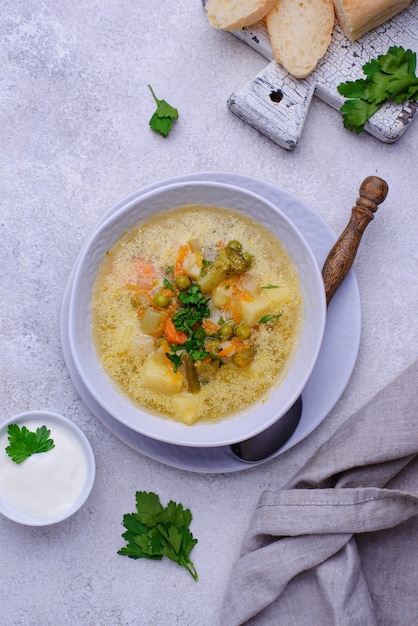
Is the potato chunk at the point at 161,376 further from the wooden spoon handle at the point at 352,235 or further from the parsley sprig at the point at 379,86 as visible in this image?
the parsley sprig at the point at 379,86

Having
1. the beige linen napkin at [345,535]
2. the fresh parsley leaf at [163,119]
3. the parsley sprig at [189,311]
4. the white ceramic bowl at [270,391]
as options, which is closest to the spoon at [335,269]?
the white ceramic bowl at [270,391]

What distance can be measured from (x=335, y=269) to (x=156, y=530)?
154 centimetres

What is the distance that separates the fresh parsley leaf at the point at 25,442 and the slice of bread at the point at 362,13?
244cm

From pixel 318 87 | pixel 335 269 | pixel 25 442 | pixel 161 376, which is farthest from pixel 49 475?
pixel 318 87

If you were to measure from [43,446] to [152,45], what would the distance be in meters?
2.06

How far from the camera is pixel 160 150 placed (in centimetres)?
340

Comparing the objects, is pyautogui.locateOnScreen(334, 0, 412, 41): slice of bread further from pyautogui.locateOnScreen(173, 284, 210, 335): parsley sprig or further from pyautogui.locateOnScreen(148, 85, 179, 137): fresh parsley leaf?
pyautogui.locateOnScreen(173, 284, 210, 335): parsley sprig

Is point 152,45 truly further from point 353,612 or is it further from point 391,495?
point 353,612

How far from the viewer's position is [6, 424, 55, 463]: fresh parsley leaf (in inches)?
122

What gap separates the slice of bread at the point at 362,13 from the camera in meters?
3.24

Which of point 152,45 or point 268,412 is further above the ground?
point 152,45

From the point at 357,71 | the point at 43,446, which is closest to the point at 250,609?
the point at 43,446

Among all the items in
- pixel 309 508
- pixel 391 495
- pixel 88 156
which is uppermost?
pixel 88 156

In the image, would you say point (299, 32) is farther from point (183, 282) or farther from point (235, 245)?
point (183, 282)
